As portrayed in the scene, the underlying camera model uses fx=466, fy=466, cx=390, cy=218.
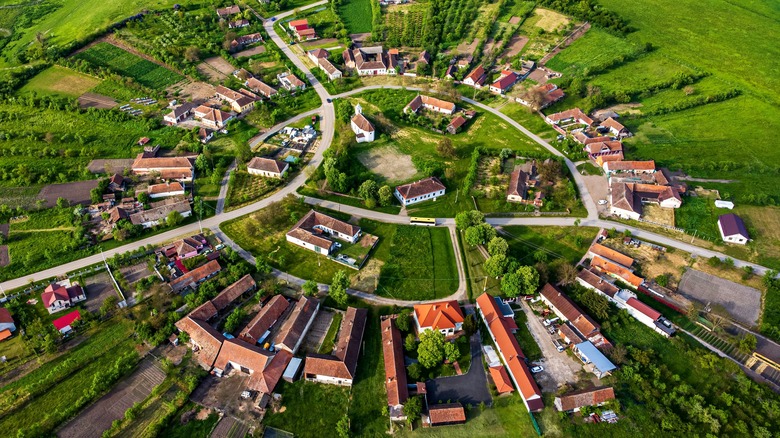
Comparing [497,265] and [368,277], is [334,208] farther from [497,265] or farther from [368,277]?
[497,265]

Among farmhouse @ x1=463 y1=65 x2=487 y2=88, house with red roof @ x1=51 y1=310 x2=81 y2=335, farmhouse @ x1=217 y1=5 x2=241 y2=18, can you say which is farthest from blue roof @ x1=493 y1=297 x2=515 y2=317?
farmhouse @ x1=217 y1=5 x2=241 y2=18

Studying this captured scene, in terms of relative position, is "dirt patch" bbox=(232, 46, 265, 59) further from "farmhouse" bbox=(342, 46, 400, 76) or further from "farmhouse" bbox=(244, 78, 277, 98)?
"farmhouse" bbox=(342, 46, 400, 76)

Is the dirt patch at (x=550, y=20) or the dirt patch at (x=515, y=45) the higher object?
the dirt patch at (x=550, y=20)

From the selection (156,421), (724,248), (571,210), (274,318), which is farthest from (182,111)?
(724,248)

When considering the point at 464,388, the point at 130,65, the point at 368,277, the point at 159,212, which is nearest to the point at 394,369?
the point at 464,388

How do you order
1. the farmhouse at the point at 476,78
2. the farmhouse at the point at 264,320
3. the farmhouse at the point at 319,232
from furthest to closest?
1. the farmhouse at the point at 476,78
2. the farmhouse at the point at 319,232
3. the farmhouse at the point at 264,320

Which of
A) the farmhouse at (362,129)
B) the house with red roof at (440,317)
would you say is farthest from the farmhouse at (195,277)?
the farmhouse at (362,129)

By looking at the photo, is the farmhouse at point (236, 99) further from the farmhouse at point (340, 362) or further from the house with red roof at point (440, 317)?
the house with red roof at point (440, 317)
